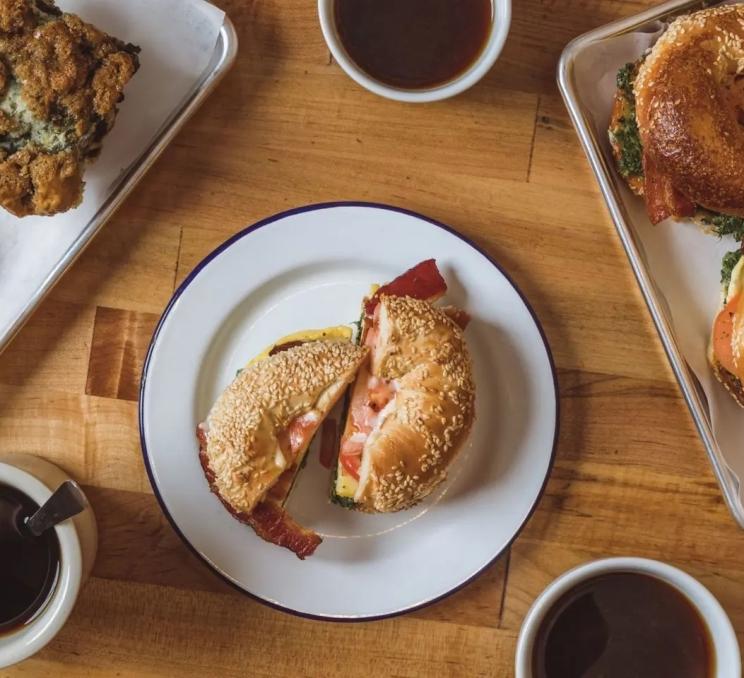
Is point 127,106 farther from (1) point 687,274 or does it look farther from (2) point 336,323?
Answer: (1) point 687,274

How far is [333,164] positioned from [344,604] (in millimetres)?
696

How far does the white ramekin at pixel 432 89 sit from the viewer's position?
1.22 meters

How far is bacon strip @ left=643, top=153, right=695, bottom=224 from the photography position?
128cm

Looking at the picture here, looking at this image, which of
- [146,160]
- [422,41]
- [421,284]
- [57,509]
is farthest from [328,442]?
[422,41]

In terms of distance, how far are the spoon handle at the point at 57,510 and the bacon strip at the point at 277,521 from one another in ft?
0.64

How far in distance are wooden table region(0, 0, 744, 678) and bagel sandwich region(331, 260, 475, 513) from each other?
180 mm

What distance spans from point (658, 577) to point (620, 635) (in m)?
0.12

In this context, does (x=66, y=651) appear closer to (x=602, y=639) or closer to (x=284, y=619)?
(x=284, y=619)

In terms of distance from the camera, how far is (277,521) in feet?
4.15

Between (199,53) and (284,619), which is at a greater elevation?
(199,53)

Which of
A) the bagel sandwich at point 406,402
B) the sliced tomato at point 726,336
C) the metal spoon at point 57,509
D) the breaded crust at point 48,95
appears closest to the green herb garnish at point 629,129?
the sliced tomato at point 726,336

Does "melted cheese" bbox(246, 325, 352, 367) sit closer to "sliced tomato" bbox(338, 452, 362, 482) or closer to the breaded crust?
"sliced tomato" bbox(338, 452, 362, 482)

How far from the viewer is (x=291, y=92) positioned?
1335 mm

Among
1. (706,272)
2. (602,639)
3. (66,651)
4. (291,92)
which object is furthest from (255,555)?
(706,272)
